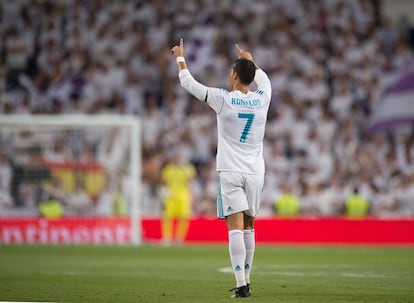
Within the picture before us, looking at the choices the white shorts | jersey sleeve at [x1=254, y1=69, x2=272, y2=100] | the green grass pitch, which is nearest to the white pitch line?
the green grass pitch

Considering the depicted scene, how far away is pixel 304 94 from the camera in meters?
28.6

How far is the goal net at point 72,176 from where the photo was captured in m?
25.1

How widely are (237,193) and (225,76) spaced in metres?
18.3

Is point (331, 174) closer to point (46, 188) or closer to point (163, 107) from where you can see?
point (163, 107)

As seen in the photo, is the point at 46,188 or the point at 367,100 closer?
the point at 46,188

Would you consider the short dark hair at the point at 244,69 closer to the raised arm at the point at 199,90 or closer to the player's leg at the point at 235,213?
the raised arm at the point at 199,90

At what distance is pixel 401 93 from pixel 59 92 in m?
9.20

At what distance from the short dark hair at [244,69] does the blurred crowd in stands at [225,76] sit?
624 inches

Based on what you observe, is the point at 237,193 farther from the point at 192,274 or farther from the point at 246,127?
the point at 192,274

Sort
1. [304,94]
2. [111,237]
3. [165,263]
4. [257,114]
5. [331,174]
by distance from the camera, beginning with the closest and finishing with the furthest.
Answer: [257,114], [165,263], [111,237], [331,174], [304,94]

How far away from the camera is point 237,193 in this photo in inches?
410

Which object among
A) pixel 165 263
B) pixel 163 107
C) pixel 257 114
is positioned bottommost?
pixel 165 263

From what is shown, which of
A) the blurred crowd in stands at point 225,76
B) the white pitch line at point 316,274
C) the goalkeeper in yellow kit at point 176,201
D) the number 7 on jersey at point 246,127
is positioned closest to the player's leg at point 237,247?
the number 7 on jersey at point 246,127

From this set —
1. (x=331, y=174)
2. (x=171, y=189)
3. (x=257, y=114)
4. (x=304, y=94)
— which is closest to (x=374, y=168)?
(x=331, y=174)
